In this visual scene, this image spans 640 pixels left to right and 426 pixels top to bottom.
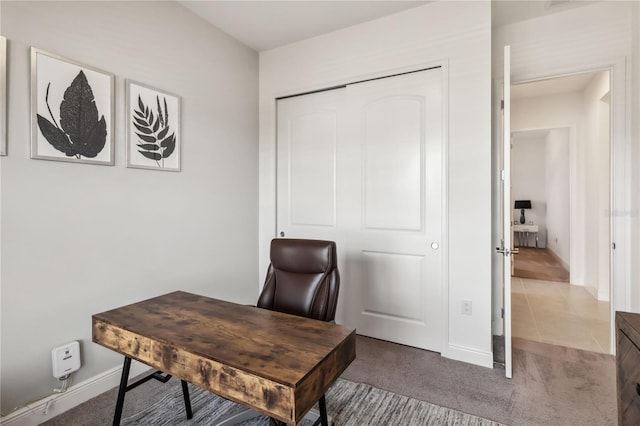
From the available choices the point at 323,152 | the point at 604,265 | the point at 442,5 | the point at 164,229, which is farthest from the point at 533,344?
the point at 164,229

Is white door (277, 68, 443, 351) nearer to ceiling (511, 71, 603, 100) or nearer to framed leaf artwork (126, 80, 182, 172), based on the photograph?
framed leaf artwork (126, 80, 182, 172)

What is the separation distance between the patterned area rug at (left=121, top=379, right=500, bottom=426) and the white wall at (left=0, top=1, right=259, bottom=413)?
0.55 m

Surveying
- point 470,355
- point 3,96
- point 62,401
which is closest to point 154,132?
point 3,96

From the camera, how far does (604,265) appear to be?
3.70 m

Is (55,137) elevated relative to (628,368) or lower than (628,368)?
elevated

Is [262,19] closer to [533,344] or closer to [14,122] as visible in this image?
[14,122]

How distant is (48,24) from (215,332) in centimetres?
196

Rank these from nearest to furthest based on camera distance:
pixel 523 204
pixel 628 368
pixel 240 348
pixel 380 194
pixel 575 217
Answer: pixel 628 368 < pixel 240 348 < pixel 380 194 < pixel 575 217 < pixel 523 204

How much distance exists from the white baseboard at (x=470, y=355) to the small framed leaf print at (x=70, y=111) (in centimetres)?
283

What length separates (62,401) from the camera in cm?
179

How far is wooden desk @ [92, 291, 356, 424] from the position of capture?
3.23ft

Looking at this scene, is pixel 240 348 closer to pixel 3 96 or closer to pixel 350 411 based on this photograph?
pixel 350 411

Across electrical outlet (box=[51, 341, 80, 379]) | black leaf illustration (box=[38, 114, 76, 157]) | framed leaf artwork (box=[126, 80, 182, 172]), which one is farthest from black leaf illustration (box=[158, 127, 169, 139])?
electrical outlet (box=[51, 341, 80, 379])

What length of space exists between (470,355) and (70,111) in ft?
10.4
